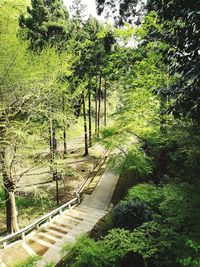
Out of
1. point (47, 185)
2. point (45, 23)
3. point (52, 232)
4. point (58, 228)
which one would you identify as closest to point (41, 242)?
point (52, 232)

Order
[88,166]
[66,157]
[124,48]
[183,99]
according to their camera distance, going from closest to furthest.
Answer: [183,99], [124,48], [88,166], [66,157]

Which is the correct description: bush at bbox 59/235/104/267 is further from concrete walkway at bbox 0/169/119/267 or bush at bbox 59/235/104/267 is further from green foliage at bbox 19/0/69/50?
green foliage at bbox 19/0/69/50

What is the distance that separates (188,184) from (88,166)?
16.3 meters

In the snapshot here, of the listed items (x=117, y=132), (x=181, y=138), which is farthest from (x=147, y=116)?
(x=181, y=138)

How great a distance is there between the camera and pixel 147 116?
1207 cm

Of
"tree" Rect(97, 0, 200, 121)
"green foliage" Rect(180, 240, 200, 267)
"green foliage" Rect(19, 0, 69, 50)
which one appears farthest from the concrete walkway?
"green foliage" Rect(19, 0, 69, 50)

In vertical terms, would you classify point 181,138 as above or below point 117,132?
above

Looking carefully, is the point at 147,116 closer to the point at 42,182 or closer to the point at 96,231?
the point at 96,231

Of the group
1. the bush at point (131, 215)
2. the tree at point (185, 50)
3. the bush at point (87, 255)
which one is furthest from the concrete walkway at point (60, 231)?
the tree at point (185, 50)

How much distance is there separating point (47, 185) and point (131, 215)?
1065 cm

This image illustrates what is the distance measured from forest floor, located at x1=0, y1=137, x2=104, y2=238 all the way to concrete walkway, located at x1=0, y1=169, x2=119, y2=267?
1.26 m

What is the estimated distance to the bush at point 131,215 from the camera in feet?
26.7

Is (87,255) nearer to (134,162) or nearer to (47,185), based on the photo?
(134,162)

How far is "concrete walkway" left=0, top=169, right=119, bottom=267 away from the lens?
881 cm
